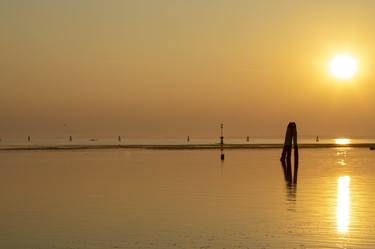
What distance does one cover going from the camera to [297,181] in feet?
105

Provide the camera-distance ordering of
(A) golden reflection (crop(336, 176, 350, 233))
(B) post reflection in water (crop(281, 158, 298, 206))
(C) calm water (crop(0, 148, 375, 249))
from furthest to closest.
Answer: (B) post reflection in water (crop(281, 158, 298, 206))
(A) golden reflection (crop(336, 176, 350, 233))
(C) calm water (crop(0, 148, 375, 249))

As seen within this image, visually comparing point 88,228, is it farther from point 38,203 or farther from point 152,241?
point 38,203

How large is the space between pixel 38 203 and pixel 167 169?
18.6 metres

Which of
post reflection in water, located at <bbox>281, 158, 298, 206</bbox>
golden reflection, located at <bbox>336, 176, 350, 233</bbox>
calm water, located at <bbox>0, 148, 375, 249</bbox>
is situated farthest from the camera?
post reflection in water, located at <bbox>281, 158, 298, 206</bbox>

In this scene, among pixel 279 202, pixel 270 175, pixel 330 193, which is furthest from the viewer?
pixel 270 175

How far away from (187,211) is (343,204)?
5.76m

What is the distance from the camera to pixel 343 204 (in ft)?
72.2

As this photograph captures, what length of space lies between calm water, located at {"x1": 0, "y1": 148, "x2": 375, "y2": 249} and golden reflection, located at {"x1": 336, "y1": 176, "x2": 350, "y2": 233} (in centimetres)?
4

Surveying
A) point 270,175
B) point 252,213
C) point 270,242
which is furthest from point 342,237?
point 270,175

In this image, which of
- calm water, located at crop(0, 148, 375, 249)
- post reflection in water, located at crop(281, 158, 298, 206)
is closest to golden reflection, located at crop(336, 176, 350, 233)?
calm water, located at crop(0, 148, 375, 249)

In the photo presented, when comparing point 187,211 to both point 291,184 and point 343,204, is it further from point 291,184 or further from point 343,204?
point 291,184

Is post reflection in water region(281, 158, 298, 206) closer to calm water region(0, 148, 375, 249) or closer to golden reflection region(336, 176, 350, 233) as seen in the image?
calm water region(0, 148, 375, 249)

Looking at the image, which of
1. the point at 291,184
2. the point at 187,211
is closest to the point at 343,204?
the point at 187,211

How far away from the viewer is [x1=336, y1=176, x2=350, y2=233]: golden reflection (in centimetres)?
1733
